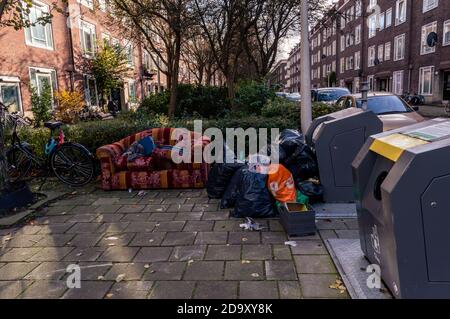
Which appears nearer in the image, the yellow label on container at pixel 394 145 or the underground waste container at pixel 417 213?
the underground waste container at pixel 417 213

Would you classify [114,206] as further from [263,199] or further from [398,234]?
[398,234]

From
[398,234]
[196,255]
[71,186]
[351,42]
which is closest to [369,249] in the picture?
[398,234]

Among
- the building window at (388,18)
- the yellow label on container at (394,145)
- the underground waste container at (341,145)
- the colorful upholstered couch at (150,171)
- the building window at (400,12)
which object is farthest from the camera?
the building window at (388,18)

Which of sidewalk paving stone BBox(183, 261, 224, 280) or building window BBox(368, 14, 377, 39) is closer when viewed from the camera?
sidewalk paving stone BBox(183, 261, 224, 280)

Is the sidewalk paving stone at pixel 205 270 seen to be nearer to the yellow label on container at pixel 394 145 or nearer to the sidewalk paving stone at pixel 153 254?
the sidewalk paving stone at pixel 153 254

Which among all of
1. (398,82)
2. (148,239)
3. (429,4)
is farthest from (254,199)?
(398,82)

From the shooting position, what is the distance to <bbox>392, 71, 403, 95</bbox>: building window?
102 feet

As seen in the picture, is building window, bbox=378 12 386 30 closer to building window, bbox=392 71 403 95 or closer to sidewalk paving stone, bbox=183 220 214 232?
building window, bbox=392 71 403 95

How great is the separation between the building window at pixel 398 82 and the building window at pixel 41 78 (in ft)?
87.8

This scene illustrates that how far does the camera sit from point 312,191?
4832mm

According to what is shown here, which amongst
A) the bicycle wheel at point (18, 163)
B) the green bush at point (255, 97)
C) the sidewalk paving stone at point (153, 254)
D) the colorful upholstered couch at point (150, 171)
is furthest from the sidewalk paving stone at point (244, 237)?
the green bush at point (255, 97)

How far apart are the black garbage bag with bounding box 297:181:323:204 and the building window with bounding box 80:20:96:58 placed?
Result: 1886 centimetres

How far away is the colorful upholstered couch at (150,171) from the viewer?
19.7ft

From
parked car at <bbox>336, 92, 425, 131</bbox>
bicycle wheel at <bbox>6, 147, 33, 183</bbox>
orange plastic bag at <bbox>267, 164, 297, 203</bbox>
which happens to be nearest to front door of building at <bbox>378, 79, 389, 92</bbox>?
parked car at <bbox>336, 92, 425, 131</bbox>
